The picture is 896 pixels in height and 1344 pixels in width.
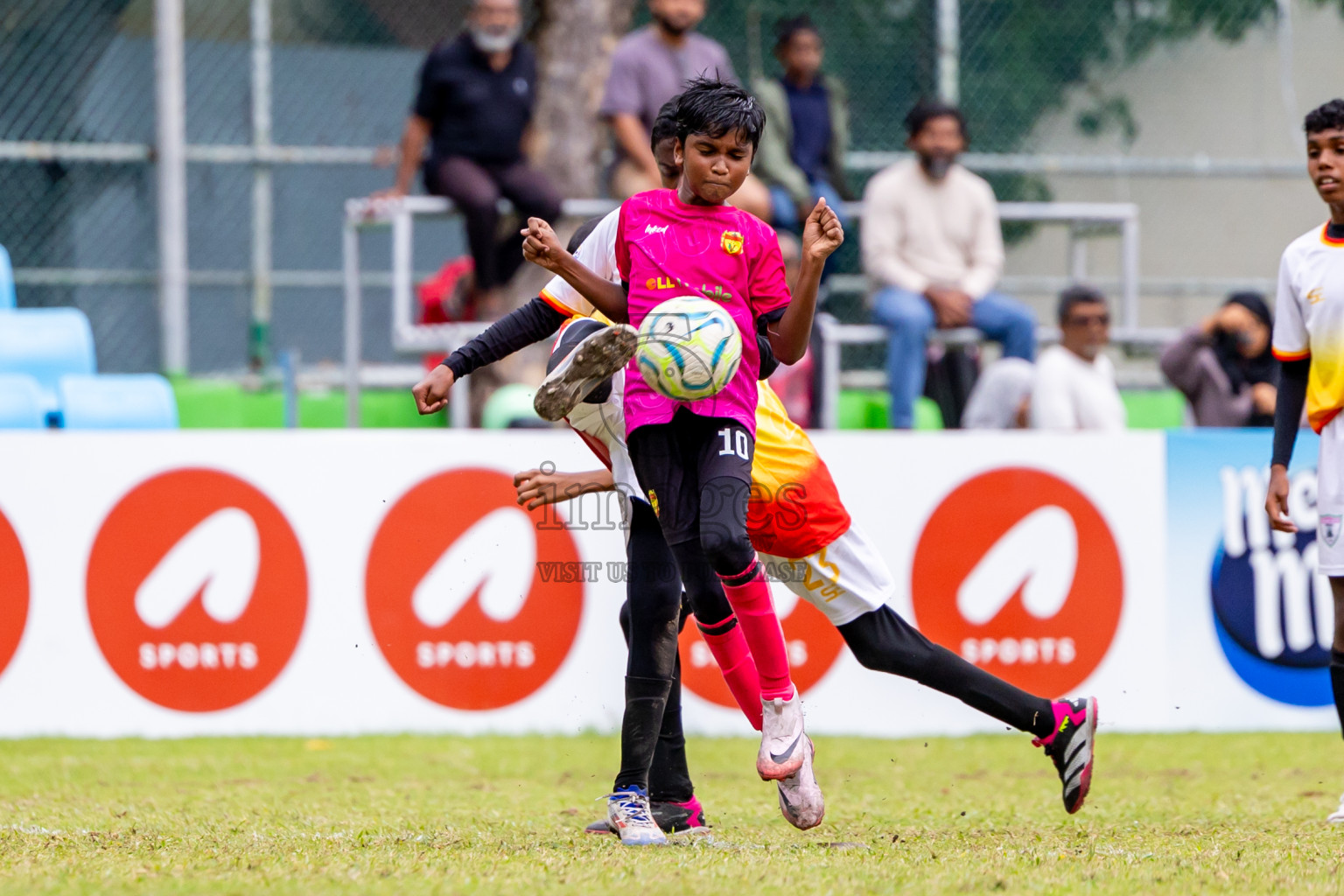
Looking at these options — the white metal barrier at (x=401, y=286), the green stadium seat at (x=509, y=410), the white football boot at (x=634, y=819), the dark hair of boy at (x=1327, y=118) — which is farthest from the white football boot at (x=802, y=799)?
the white metal barrier at (x=401, y=286)

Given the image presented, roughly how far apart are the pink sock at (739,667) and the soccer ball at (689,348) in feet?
2.41

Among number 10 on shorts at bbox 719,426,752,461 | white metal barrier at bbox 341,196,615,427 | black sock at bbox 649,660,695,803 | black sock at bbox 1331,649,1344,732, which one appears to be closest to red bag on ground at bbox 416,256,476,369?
white metal barrier at bbox 341,196,615,427

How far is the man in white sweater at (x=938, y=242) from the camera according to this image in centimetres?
982

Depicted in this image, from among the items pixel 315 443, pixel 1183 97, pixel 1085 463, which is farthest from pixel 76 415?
pixel 1183 97

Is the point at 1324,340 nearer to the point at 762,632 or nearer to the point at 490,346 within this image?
the point at 762,632

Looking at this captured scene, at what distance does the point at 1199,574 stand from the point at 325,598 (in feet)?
13.5

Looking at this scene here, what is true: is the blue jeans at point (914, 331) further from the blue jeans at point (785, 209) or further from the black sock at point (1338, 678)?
the black sock at point (1338, 678)

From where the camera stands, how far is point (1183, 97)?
11891 mm

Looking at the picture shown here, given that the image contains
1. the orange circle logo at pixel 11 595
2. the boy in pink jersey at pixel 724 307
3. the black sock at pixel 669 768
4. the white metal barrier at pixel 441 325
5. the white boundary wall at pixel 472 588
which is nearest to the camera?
the boy in pink jersey at pixel 724 307

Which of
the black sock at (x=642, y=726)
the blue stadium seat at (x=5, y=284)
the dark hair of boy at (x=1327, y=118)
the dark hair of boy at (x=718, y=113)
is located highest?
the dark hair of boy at (x=1327, y=118)

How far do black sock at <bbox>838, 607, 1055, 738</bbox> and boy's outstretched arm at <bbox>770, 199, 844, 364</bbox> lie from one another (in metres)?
0.86

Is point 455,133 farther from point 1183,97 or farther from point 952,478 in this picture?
point 1183,97

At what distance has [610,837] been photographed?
15.3 feet

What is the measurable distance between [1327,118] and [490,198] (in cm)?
545
